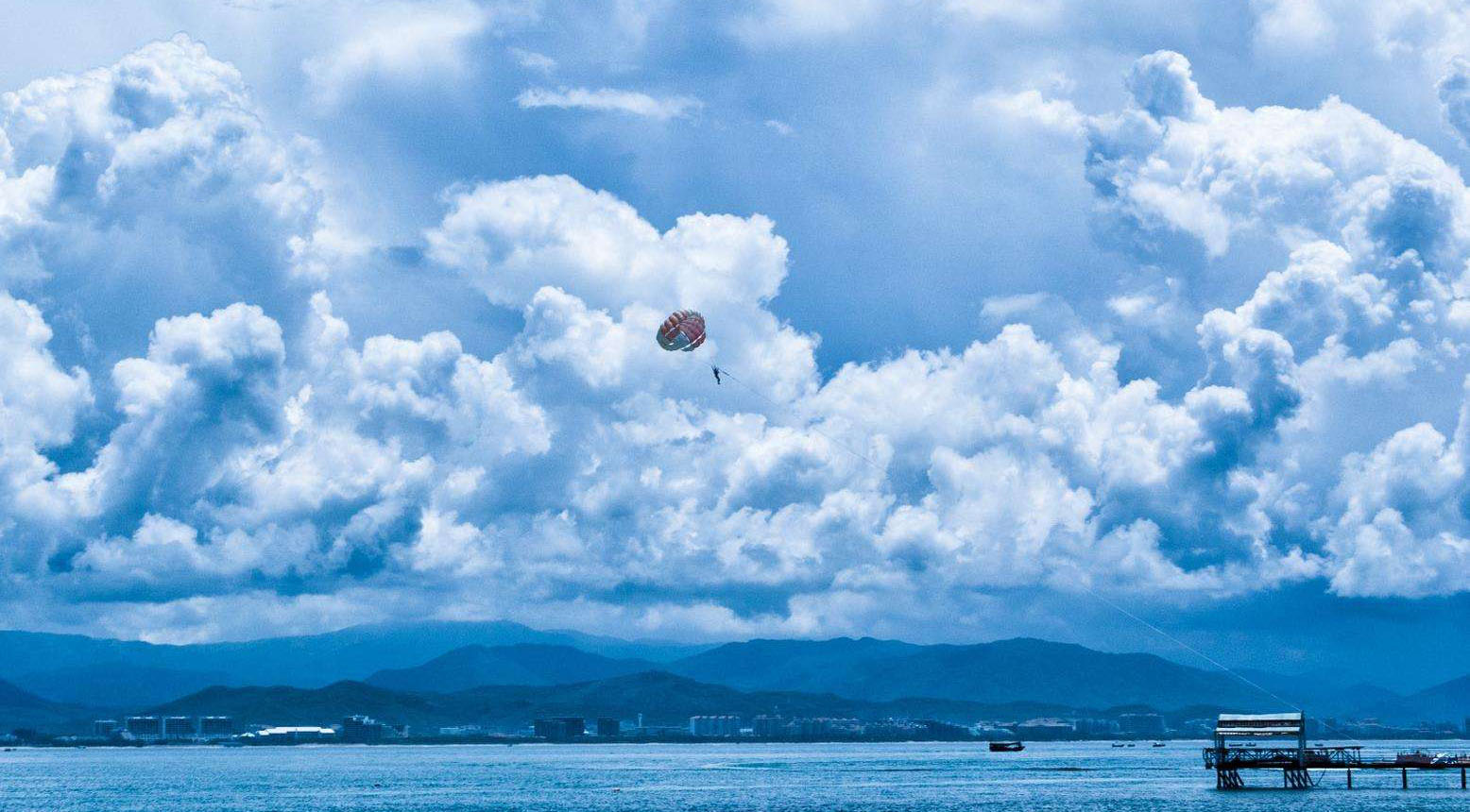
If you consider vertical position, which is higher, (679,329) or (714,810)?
(679,329)

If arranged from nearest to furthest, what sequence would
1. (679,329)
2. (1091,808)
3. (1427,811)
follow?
(679,329) → (1427,811) → (1091,808)

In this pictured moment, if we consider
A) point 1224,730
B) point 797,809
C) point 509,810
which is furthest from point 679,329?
point 1224,730

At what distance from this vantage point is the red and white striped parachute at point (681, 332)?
5989 inches

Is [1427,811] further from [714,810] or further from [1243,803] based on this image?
[714,810]

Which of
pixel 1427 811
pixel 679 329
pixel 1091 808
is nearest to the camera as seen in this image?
pixel 679 329

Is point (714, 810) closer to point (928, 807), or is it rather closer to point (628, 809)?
point (628, 809)

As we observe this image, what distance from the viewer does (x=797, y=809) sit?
186 m

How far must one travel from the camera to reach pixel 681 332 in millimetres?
153125

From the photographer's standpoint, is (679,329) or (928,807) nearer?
(679,329)

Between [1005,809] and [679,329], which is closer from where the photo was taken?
[679,329]

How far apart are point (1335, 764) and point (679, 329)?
10301 cm

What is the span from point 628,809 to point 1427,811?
89.8 metres

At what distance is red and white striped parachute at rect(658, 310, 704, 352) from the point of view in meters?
152

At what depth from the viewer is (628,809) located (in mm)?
196125
